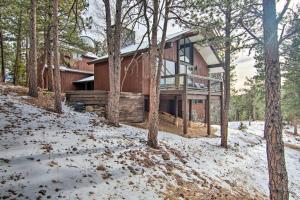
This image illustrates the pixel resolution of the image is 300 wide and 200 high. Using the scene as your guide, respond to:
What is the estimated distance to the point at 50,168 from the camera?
572 centimetres

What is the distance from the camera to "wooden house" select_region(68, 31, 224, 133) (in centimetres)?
1585

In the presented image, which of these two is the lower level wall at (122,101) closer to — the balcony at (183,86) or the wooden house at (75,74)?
the balcony at (183,86)

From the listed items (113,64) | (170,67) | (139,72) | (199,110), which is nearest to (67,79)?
(139,72)

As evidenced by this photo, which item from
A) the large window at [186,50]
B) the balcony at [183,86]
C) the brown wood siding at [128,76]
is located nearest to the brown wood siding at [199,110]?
the large window at [186,50]

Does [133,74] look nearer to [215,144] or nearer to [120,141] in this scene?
[215,144]

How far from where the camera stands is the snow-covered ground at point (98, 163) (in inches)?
206

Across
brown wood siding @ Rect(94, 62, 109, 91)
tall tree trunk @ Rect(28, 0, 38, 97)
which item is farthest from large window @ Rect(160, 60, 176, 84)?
tall tree trunk @ Rect(28, 0, 38, 97)

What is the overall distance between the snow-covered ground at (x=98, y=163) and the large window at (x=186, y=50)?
977 cm

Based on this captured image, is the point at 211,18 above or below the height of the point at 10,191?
above

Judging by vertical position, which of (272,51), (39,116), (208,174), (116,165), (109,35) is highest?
(109,35)

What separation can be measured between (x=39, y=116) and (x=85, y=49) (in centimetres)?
988

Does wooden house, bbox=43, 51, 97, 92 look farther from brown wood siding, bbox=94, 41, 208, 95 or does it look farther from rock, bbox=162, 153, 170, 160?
rock, bbox=162, 153, 170, 160

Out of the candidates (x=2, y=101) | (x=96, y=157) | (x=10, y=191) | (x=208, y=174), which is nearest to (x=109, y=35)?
(x=2, y=101)

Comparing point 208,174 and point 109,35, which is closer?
point 208,174
